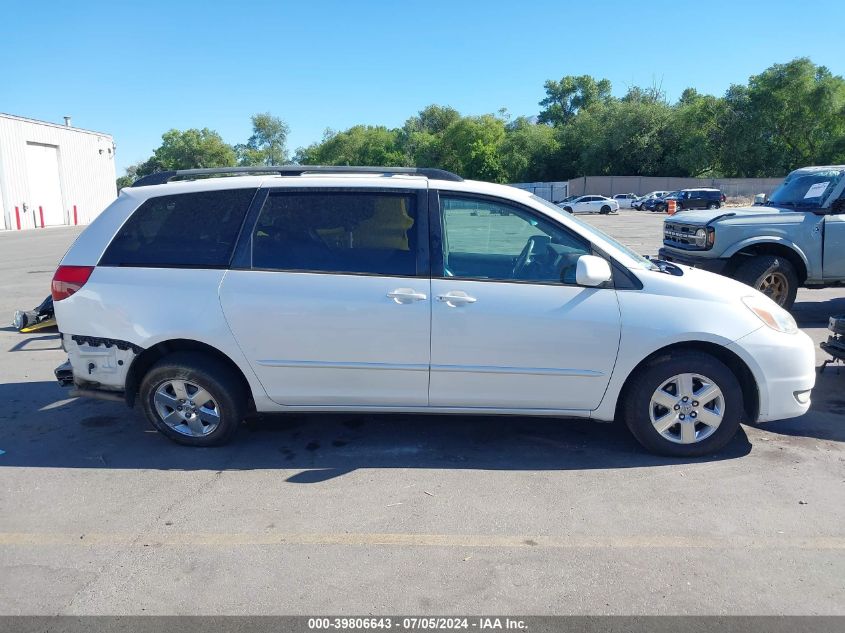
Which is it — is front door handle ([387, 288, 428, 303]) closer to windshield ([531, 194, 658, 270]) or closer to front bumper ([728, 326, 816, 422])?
windshield ([531, 194, 658, 270])

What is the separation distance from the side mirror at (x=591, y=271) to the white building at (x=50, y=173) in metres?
45.1

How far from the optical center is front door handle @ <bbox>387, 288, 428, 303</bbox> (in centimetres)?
413

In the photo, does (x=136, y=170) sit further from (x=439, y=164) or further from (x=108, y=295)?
(x=108, y=295)

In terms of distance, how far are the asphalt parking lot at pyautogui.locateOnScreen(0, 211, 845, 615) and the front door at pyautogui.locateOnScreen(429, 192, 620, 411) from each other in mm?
483

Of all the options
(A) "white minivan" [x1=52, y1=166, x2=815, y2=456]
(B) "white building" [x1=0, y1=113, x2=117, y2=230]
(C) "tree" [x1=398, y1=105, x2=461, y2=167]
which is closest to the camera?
(A) "white minivan" [x1=52, y1=166, x2=815, y2=456]

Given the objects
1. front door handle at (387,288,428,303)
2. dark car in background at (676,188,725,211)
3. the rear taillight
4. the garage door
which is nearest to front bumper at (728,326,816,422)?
front door handle at (387,288,428,303)

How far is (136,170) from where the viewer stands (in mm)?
98438

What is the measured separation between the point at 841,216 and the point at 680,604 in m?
7.10

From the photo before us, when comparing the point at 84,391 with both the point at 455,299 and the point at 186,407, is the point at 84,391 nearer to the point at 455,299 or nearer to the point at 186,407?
the point at 186,407

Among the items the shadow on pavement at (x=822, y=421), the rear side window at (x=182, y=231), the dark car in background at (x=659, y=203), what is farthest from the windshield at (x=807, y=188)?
the dark car in background at (x=659, y=203)

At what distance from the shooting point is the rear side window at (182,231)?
4.40 m

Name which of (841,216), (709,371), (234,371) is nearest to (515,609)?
(709,371)

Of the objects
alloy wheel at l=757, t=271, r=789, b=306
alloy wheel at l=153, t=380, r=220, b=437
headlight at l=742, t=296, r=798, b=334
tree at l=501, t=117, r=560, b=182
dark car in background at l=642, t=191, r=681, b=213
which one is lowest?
alloy wheel at l=153, t=380, r=220, b=437

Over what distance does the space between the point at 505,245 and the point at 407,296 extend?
0.87 m
